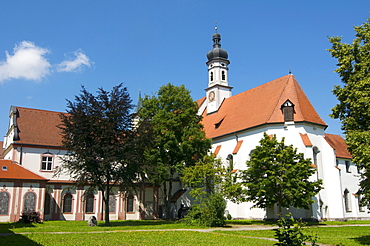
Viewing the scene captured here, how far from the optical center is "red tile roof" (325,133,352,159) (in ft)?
135

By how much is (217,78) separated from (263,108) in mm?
12206

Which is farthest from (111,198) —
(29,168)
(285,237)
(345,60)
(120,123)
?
(285,237)

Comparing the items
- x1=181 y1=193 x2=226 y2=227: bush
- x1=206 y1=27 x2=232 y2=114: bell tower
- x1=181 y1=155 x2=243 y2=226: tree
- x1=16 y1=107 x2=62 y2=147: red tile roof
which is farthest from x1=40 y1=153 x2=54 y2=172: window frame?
x1=206 y1=27 x2=232 y2=114: bell tower

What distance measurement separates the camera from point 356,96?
16.5 meters

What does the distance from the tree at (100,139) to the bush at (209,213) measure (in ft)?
17.6

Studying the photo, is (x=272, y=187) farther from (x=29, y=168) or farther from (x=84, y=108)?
(x=29, y=168)

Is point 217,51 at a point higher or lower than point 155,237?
higher

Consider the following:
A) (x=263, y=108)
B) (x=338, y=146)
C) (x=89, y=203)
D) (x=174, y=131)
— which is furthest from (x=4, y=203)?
(x=338, y=146)

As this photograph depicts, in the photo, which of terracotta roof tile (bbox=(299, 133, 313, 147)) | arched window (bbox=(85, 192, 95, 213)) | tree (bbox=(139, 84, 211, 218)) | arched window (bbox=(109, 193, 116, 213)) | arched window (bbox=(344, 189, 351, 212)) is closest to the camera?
terracotta roof tile (bbox=(299, 133, 313, 147))

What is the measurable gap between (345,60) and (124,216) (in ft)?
94.0

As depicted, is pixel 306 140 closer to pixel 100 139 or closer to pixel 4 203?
pixel 100 139

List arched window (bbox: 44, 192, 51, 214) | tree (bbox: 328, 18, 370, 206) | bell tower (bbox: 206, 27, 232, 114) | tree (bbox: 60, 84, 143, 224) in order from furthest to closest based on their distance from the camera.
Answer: bell tower (bbox: 206, 27, 232, 114)
arched window (bbox: 44, 192, 51, 214)
tree (bbox: 60, 84, 143, 224)
tree (bbox: 328, 18, 370, 206)

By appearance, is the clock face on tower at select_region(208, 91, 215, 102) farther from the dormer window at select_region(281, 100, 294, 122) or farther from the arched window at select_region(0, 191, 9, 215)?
the arched window at select_region(0, 191, 9, 215)

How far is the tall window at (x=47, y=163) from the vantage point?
3644 centimetres
